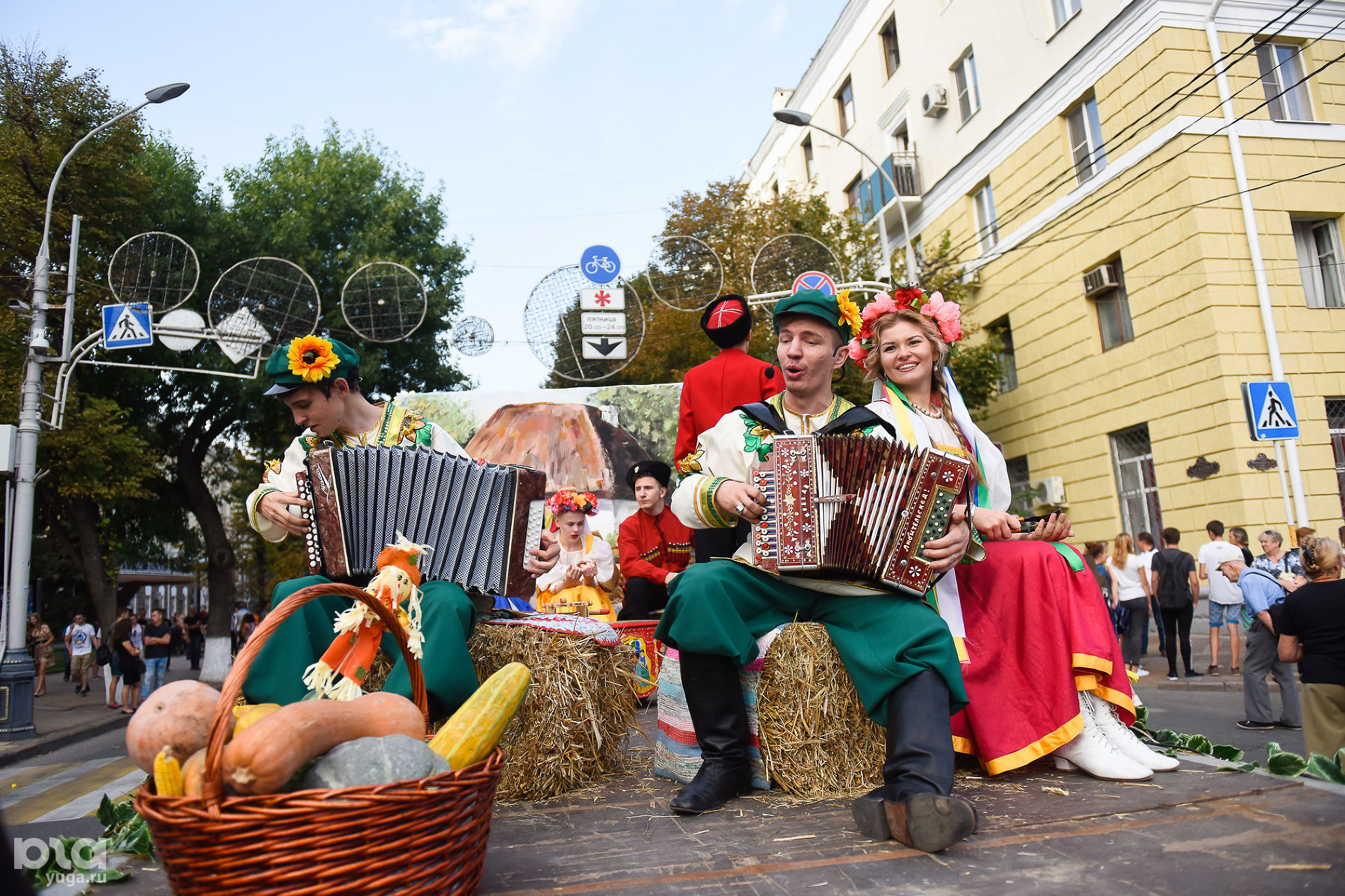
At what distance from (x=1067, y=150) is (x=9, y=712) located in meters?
17.3

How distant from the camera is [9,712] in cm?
1042

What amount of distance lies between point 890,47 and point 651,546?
18.6 m

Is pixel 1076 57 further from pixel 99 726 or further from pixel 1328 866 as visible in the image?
pixel 99 726

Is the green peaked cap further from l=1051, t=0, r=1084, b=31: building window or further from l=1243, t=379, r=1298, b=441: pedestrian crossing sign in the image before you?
l=1051, t=0, r=1084, b=31: building window

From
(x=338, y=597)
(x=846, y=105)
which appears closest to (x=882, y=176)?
(x=846, y=105)

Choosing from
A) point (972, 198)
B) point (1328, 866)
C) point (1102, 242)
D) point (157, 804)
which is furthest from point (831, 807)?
point (972, 198)

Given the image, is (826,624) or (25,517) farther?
(25,517)

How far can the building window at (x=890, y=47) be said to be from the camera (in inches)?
825

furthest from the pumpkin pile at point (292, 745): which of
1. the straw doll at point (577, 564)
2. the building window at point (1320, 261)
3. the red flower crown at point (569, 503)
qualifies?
the building window at point (1320, 261)

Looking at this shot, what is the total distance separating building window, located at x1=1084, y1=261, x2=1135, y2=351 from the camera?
46.0 feet

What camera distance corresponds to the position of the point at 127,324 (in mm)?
10641

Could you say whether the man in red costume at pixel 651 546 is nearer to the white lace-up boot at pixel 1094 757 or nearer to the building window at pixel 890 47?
the white lace-up boot at pixel 1094 757

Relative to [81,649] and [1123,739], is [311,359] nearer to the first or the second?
[1123,739]

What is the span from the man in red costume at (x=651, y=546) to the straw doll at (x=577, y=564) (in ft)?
0.75
